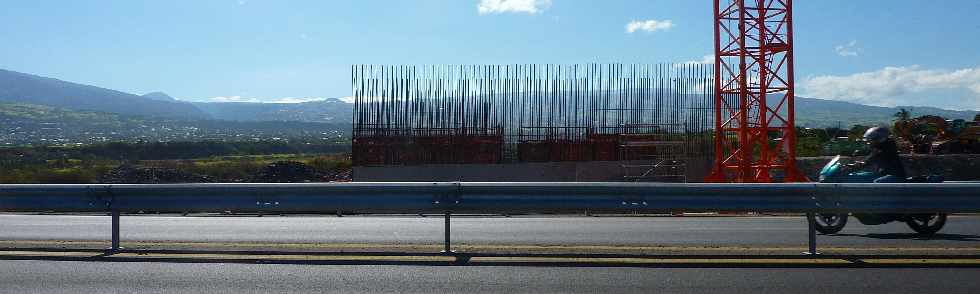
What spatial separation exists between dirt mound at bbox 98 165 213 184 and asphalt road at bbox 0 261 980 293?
19.3m

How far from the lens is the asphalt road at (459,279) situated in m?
7.32

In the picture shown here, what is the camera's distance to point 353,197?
9.34 metres

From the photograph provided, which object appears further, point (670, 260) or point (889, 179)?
point (889, 179)

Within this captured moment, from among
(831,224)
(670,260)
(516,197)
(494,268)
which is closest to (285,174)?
(831,224)

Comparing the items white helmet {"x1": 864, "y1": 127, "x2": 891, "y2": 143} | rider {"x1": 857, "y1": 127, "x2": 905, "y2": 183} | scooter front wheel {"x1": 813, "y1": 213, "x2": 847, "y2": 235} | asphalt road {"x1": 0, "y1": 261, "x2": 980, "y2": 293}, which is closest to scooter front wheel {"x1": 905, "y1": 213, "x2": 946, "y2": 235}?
rider {"x1": 857, "y1": 127, "x2": 905, "y2": 183}

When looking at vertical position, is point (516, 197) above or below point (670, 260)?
above

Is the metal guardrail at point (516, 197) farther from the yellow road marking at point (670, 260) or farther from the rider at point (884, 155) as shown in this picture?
the rider at point (884, 155)

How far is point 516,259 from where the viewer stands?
876cm

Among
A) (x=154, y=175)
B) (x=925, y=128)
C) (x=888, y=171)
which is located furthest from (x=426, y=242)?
(x=925, y=128)

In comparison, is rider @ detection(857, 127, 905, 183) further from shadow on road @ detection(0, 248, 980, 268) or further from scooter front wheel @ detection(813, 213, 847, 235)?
shadow on road @ detection(0, 248, 980, 268)

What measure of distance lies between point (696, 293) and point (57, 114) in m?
112

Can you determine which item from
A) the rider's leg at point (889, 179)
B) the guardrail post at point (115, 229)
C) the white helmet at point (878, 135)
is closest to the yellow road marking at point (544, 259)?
the guardrail post at point (115, 229)

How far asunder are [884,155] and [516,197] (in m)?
5.34

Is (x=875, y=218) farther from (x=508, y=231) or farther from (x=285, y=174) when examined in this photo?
(x=285, y=174)
